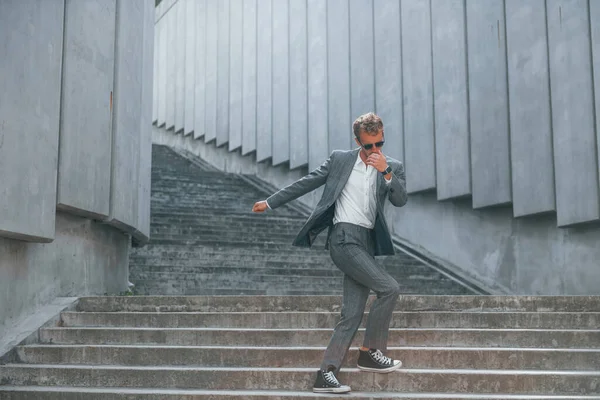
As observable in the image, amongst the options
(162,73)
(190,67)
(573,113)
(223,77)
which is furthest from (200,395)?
(162,73)

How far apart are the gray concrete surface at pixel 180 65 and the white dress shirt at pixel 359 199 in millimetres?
18722

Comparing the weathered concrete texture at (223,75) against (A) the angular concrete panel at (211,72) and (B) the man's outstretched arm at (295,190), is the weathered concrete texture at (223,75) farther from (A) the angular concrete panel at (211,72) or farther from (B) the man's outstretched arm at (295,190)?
(B) the man's outstretched arm at (295,190)

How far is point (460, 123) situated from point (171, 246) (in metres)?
4.64

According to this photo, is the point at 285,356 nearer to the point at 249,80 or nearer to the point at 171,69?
the point at 249,80

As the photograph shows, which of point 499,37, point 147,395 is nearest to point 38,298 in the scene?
point 147,395

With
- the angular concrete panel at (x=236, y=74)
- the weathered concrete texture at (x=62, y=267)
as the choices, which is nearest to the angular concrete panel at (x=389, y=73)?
the weathered concrete texture at (x=62, y=267)

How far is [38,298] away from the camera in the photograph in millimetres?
6797

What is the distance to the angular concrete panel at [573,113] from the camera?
9172 mm

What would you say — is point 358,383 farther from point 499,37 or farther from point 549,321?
point 499,37

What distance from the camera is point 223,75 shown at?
20.4 metres

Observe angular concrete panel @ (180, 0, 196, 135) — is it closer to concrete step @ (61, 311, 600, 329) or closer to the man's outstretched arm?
concrete step @ (61, 311, 600, 329)

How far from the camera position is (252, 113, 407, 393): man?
4949 millimetres

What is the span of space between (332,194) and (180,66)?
63.3ft

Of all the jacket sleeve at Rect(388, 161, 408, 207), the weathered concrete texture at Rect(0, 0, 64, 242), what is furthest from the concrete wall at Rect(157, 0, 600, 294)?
the weathered concrete texture at Rect(0, 0, 64, 242)
